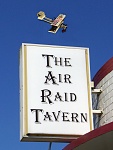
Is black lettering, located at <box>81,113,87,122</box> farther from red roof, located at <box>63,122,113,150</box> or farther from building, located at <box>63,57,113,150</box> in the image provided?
red roof, located at <box>63,122,113,150</box>

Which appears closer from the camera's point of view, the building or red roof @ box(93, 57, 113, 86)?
the building

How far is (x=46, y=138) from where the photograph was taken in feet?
54.1

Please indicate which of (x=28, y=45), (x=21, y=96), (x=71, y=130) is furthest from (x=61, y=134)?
(x=28, y=45)

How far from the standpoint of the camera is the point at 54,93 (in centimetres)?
Result: 1700

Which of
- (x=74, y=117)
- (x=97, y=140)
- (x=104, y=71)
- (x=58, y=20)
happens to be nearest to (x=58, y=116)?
(x=74, y=117)

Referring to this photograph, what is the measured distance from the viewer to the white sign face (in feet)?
54.3

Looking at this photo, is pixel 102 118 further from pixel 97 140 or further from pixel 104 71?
pixel 97 140

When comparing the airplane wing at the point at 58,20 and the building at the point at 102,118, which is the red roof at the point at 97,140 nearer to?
the building at the point at 102,118

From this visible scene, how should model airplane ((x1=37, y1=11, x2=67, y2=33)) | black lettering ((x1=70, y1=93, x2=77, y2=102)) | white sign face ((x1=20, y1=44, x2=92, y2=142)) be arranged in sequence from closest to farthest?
white sign face ((x1=20, y1=44, x2=92, y2=142))
black lettering ((x1=70, y1=93, x2=77, y2=102))
model airplane ((x1=37, y1=11, x2=67, y2=33))

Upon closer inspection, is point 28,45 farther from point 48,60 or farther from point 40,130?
point 40,130

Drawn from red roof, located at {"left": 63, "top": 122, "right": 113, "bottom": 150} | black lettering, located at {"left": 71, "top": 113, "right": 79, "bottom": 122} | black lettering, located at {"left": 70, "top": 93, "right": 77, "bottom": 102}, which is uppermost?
black lettering, located at {"left": 70, "top": 93, "right": 77, "bottom": 102}

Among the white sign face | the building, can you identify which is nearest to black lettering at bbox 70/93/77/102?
the white sign face

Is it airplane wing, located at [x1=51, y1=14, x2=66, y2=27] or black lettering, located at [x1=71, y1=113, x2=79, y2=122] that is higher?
airplane wing, located at [x1=51, y1=14, x2=66, y2=27]

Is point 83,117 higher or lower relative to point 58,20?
lower
